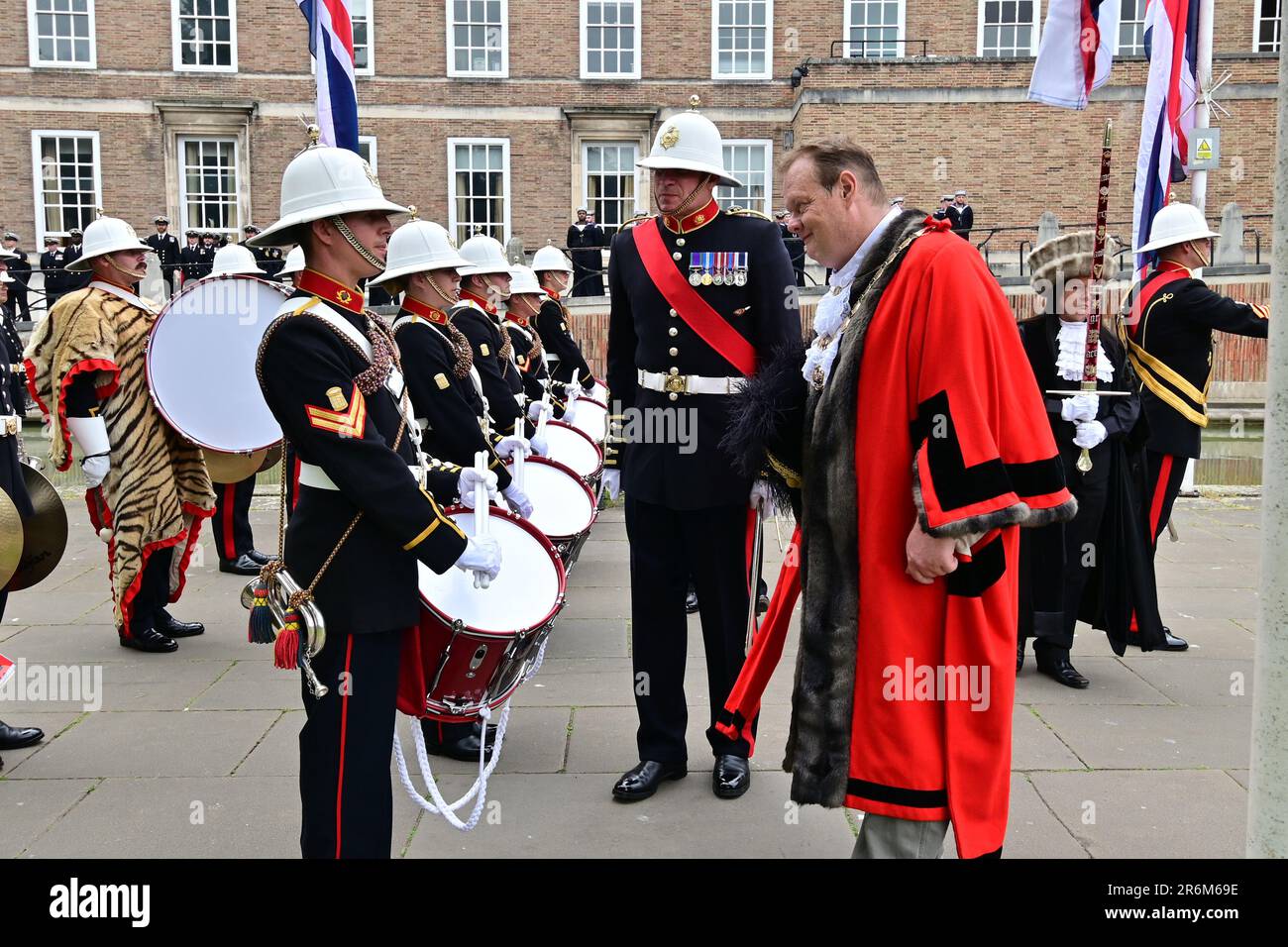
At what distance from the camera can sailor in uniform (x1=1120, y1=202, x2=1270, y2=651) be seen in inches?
255

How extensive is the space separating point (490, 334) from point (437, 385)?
163 centimetres

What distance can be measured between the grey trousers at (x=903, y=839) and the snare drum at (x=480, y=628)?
1.28m

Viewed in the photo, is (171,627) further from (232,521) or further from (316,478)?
(316,478)

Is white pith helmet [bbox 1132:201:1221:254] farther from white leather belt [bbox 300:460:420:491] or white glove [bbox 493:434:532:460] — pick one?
white leather belt [bbox 300:460:420:491]

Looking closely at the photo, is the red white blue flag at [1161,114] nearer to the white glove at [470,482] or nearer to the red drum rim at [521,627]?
the red drum rim at [521,627]

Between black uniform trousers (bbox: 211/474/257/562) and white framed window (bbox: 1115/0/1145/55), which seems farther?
white framed window (bbox: 1115/0/1145/55)

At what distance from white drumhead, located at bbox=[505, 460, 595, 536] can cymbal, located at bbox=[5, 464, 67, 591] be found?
1994 mm

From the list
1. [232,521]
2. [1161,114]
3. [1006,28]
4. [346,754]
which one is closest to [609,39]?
[1006,28]

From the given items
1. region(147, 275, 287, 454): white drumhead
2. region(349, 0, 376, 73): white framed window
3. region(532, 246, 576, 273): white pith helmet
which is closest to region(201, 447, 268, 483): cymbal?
region(147, 275, 287, 454): white drumhead

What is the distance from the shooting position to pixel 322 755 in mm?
3072

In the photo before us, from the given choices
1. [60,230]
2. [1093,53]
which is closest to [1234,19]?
[1093,53]

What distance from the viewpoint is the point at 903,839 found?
9.46ft

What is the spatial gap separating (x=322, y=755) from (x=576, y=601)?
4.52m

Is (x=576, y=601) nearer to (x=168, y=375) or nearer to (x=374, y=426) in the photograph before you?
(x=168, y=375)
